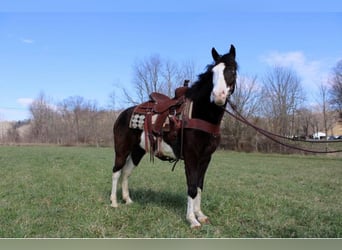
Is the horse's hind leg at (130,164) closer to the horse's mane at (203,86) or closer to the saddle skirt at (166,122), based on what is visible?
the saddle skirt at (166,122)

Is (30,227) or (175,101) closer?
(30,227)

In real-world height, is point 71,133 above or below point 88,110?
below

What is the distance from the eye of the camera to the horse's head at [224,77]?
3543 millimetres

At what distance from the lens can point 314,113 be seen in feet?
81.3

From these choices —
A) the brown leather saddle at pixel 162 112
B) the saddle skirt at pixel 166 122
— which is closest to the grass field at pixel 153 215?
the saddle skirt at pixel 166 122

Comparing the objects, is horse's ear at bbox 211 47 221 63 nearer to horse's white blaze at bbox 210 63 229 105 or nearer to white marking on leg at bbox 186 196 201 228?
horse's white blaze at bbox 210 63 229 105

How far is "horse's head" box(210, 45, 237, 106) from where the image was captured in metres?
3.54

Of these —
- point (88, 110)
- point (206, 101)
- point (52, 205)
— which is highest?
point (88, 110)

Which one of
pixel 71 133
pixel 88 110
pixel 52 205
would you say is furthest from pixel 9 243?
pixel 71 133

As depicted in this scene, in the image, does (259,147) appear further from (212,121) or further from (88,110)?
(212,121)

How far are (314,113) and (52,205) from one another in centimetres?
2390

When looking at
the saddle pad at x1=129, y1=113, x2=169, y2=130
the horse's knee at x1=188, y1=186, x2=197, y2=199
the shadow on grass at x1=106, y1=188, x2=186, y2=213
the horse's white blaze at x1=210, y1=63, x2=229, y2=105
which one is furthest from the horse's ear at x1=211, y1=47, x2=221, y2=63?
the shadow on grass at x1=106, y1=188, x2=186, y2=213

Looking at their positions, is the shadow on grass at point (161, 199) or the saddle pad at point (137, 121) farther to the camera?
the shadow on grass at point (161, 199)

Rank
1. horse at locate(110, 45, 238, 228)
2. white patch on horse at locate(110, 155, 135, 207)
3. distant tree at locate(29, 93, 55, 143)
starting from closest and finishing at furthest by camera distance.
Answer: horse at locate(110, 45, 238, 228) → white patch on horse at locate(110, 155, 135, 207) → distant tree at locate(29, 93, 55, 143)
